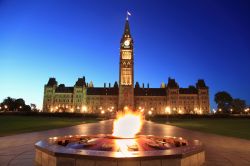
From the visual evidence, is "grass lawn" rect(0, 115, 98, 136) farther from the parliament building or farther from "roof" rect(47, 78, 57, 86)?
"roof" rect(47, 78, 57, 86)

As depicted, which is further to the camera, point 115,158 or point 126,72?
point 126,72

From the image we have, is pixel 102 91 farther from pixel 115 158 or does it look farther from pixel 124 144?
pixel 115 158

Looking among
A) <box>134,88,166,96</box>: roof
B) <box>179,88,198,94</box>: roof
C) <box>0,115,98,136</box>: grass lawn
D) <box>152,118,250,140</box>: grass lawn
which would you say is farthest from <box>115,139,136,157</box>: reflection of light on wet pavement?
<box>179,88,198,94</box>: roof

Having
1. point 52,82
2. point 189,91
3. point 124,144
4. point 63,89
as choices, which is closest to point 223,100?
point 189,91

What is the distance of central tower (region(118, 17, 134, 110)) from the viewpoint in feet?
423

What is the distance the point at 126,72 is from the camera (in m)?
133

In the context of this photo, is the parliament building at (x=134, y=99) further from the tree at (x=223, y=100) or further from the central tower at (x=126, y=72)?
the central tower at (x=126, y=72)

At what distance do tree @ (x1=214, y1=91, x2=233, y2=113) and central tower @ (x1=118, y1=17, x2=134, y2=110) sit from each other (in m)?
60.5

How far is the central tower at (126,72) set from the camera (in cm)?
12900

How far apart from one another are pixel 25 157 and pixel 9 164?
164cm

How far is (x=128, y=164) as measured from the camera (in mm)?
7984

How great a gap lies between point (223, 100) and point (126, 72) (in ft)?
220

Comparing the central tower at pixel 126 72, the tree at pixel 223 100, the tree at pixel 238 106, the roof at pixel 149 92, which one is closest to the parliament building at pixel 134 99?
the roof at pixel 149 92

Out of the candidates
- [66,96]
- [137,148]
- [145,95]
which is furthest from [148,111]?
Answer: [137,148]
